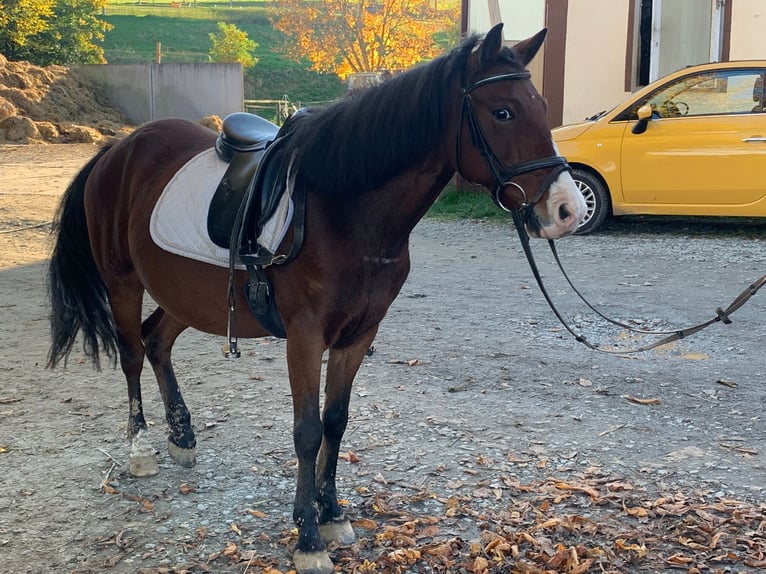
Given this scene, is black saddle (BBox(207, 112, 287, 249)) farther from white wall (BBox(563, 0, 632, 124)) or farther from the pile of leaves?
white wall (BBox(563, 0, 632, 124))

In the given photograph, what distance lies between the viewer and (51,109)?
91.4 ft

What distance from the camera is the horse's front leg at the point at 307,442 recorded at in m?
3.13

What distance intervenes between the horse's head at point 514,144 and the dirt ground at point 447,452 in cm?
138

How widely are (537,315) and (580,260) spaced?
2.51 m

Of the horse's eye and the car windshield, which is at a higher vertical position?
the car windshield

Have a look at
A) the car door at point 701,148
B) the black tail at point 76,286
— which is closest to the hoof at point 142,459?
the black tail at point 76,286

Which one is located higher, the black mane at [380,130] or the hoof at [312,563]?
the black mane at [380,130]

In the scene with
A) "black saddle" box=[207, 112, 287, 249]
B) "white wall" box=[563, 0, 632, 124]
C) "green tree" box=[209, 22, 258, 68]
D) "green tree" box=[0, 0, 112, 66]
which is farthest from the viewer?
"green tree" box=[209, 22, 258, 68]

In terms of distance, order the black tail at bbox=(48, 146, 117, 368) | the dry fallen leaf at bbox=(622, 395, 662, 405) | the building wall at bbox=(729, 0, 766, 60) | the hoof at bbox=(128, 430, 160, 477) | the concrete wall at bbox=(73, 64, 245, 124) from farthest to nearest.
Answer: the concrete wall at bbox=(73, 64, 245, 124) → the building wall at bbox=(729, 0, 766, 60) → the dry fallen leaf at bbox=(622, 395, 662, 405) → the black tail at bbox=(48, 146, 117, 368) → the hoof at bbox=(128, 430, 160, 477)

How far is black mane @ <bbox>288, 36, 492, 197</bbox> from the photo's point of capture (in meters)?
2.93

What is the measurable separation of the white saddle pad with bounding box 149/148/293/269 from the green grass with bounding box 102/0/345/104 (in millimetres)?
41399

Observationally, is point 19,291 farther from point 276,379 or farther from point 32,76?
point 32,76

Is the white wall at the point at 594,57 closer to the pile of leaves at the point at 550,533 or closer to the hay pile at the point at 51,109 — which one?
the pile of leaves at the point at 550,533

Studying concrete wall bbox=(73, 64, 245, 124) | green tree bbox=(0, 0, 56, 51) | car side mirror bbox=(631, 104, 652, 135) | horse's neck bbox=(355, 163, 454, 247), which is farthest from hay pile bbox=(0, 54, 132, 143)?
horse's neck bbox=(355, 163, 454, 247)
